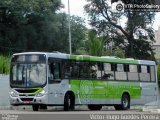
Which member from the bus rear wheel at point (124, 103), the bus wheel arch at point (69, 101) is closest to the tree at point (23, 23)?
the bus rear wheel at point (124, 103)

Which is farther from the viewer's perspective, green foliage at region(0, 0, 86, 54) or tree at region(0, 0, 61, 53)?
green foliage at region(0, 0, 86, 54)

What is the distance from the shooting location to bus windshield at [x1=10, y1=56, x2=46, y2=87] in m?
25.2

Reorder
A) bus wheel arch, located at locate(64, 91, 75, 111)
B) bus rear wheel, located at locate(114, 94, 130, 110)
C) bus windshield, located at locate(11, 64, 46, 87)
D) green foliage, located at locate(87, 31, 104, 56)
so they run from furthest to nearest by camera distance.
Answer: green foliage, located at locate(87, 31, 104, 56) < bus rear wheel, located at locate(114, 94, 130, 110) < bus wheel arch, located at locate(64, 91, 75, 111) < bus windshield, located at locate(11, 64, 46, 87)

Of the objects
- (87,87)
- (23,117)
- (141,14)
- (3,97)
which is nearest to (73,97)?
(87,87)

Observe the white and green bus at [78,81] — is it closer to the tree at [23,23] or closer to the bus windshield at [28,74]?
the bus windshield at [28,74]

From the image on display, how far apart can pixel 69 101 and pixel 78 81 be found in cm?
124

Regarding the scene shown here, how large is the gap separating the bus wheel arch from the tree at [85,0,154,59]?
40.7 m

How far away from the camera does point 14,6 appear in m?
65.6

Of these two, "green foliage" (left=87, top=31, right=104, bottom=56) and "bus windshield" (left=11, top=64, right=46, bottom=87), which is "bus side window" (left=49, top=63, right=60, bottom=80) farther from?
"green foliage" (left=87, top=31, right=104, bottom=56)

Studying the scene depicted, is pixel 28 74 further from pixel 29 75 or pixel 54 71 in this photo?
pixel 54 71

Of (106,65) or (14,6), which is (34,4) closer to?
(14,6)

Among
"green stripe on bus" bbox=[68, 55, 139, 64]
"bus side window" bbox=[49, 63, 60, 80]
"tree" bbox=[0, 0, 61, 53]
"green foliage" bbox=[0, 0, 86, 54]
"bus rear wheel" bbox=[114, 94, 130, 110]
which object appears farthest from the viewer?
"green foliage" bbox=[0, 0, 86, 54]

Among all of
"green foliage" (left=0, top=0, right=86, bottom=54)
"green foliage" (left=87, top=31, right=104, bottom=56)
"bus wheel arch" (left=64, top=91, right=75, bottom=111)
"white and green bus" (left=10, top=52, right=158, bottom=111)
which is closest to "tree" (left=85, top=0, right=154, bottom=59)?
"green foliage" (left=0, top=0, right=86, bottom=54)

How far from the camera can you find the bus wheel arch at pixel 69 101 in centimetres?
2637
